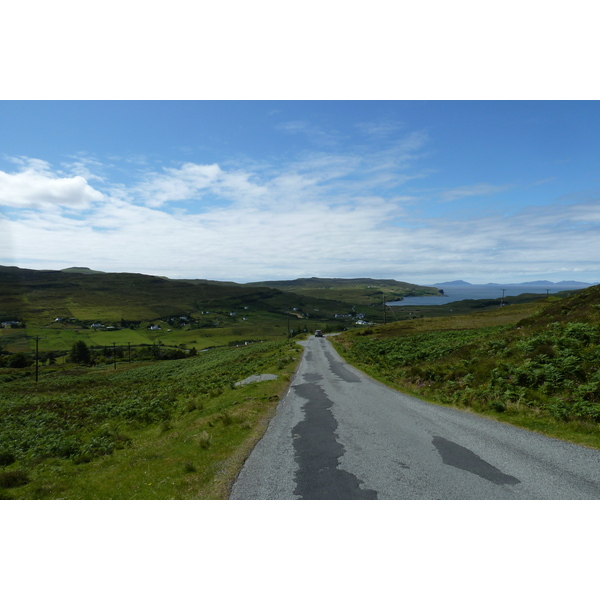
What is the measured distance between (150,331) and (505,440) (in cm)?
18722

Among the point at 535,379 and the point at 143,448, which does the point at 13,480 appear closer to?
the point at 143,448

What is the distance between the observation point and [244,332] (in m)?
182

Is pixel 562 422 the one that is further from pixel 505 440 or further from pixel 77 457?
pixel 77 457

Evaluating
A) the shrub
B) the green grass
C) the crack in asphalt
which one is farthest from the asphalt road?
the shrub

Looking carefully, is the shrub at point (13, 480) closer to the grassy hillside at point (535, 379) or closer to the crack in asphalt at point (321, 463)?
the crack in asphalt at point (321, 463)

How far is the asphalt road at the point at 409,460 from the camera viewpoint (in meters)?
7.36

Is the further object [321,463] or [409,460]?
[409,460]

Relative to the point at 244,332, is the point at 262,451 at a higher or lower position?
higher

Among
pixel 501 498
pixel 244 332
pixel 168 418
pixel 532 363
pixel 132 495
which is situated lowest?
pixel 244 332

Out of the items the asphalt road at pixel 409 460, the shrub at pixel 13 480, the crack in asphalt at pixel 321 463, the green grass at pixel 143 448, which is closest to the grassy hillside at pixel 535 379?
the asphalt road at pixel 409 460

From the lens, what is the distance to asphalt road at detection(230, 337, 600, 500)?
7363 millimetres

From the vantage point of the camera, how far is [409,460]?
923cm

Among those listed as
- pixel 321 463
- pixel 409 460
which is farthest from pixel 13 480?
pixel 409 460

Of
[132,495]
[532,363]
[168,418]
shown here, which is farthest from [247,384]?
[532,363]
